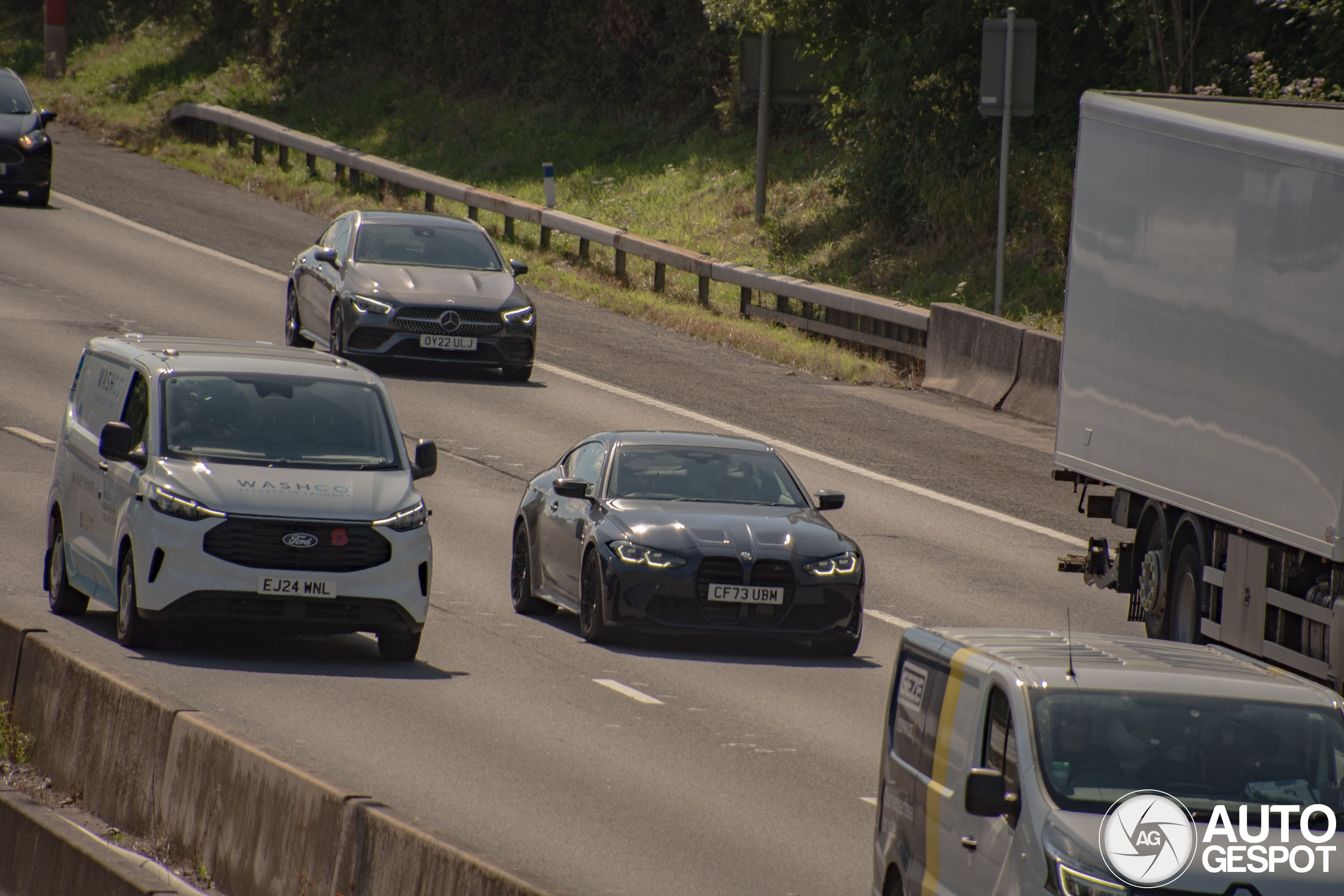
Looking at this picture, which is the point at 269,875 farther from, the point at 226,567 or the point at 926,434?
the point at 926,434

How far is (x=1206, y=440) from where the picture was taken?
41.6ft

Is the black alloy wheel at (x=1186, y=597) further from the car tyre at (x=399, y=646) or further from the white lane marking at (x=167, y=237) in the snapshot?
the white lane marking at (x=167, y=237)

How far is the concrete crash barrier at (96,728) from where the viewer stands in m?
8.93

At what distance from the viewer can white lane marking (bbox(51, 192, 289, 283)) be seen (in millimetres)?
28625

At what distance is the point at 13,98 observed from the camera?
106ft

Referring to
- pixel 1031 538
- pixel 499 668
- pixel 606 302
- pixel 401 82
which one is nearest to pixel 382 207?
pixel 606 302

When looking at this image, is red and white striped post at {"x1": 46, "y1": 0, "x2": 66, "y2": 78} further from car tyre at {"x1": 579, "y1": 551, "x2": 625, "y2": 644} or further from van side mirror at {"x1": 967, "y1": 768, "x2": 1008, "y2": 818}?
van side mirror at {"x1": 967, "y1": 768, "x2": 1008, "y2": 818}

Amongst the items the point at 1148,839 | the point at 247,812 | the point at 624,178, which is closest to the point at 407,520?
the point at 247,812

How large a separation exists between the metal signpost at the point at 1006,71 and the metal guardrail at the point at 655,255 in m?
2.44

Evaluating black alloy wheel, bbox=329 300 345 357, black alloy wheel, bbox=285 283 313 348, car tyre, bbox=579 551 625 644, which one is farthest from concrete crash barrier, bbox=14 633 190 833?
black alloy wheel, bbox=285 283 313 348

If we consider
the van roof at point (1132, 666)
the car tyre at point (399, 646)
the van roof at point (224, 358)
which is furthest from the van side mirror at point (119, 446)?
the van roof at point (1132, 666)

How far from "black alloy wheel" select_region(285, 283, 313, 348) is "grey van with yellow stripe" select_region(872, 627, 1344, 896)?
1767 cm

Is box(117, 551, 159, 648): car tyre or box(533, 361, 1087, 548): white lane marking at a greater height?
box(117, 551, 159, 648): car tyre

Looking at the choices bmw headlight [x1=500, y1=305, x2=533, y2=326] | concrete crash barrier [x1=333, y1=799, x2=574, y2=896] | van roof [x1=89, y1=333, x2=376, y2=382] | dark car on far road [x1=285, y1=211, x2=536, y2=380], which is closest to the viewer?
concrete crash barrier [x1=333, y1=799, x2=574, y2=896]
